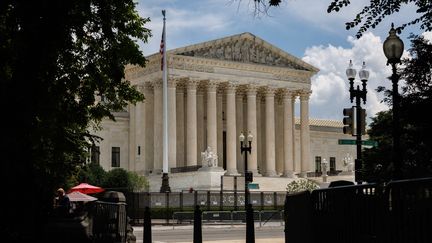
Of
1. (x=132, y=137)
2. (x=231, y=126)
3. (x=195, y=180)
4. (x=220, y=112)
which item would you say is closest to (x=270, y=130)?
(x=231, y=126)

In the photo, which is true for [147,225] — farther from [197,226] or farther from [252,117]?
[252,117]

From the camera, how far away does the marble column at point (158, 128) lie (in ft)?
274

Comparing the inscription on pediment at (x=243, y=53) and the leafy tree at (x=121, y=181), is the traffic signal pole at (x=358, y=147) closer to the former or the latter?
the leafy tree at (x=121, y=181)

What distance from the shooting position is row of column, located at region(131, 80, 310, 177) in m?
83.6

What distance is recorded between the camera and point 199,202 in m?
58.5

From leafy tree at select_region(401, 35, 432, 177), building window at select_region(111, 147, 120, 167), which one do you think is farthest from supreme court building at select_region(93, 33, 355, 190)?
leafy tree at select_region(401, 35, 432, 177)

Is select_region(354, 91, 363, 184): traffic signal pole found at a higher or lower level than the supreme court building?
lower

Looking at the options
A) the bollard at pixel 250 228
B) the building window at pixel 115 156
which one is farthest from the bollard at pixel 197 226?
the building window at pixel 115 156

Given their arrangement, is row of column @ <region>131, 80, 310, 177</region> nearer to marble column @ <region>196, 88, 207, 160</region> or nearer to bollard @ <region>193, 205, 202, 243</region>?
marble column @ <region>196, 88, 207, 160</region>

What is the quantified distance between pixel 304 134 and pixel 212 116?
15714mm

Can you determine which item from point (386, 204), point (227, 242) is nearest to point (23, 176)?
point (386, 204)

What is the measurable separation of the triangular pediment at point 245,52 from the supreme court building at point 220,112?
0.12 meters

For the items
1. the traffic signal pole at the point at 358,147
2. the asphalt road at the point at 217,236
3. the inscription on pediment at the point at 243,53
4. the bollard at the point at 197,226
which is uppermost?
the inscription on pediment at the point at 243,53

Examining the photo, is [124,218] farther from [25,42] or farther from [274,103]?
[274,103]
